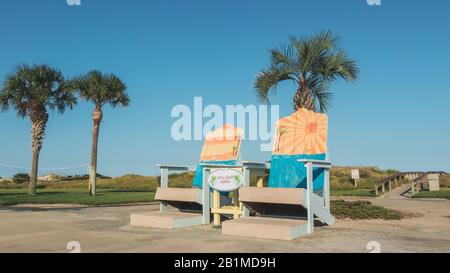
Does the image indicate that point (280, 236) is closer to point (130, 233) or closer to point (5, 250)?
point (130, 233)

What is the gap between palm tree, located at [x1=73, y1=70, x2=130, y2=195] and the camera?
2636 centimetres

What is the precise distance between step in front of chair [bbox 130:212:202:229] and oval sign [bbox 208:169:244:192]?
2.78 ft

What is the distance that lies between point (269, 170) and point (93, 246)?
4.86 m

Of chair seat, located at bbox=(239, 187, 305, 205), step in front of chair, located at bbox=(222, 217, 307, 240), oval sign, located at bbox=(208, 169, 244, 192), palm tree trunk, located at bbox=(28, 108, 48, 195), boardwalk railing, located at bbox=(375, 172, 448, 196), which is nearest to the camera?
step in front of chair, located at bbox=(222, 217, 307, 240)

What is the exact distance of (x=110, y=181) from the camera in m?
42.0

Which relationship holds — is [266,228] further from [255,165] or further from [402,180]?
[402,180]

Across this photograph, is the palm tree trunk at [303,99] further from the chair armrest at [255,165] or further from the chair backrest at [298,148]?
the chair armrest at [255,165]

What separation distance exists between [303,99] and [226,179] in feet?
13.7

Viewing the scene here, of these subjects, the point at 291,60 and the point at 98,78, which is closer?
the point at 291,60

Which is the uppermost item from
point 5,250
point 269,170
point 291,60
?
point 291,60

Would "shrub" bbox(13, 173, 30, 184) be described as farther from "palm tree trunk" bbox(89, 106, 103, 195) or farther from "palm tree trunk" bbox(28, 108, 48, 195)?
"palm tree trunk" bbox(89, 106, 103, 195)

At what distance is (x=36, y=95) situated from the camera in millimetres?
26672

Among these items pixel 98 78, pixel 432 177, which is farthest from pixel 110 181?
pixel 432 177

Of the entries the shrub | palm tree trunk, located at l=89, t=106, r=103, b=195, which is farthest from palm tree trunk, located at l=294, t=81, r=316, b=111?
the shrub
